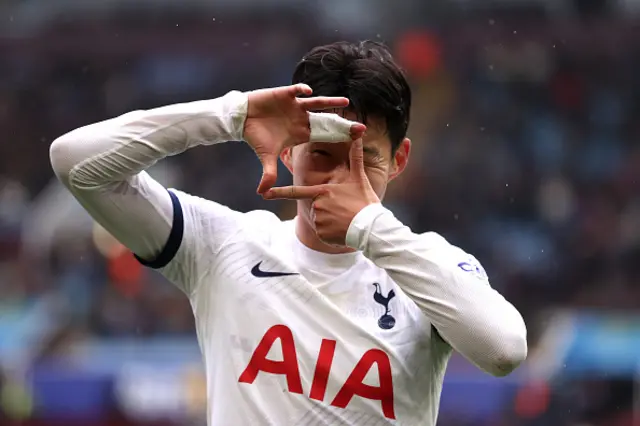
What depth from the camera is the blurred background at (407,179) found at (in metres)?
8.68

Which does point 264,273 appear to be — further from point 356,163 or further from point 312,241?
point 356,163

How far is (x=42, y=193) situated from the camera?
39.3 ft

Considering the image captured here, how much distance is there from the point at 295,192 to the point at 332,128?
0.57 ft

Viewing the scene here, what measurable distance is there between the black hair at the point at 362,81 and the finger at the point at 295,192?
0.26 m

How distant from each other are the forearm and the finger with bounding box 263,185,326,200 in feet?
0.64

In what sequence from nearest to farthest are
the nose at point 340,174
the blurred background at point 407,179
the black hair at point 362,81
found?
1. the nose at point 340,174
2. the black hair at point 362,81
3. the blurred background at point 407,179

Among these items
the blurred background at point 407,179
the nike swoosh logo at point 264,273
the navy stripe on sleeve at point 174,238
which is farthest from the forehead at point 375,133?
the blurred background at point 407,179

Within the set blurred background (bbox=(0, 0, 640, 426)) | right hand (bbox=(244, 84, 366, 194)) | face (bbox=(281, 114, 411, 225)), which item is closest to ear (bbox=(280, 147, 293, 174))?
face (bbox=(281, 114, 411, 225))

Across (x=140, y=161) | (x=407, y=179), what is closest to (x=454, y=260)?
(x=140, y=161)

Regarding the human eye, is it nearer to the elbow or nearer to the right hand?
the right hand

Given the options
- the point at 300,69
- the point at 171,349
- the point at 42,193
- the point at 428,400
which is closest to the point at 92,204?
the point at 300,69

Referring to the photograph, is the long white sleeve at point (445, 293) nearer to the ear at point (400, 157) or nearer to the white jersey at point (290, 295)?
the white jersey at point (290, 295)

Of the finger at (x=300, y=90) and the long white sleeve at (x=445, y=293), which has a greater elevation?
the finger at (x=300, y=90)

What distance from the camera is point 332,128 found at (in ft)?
9.17
